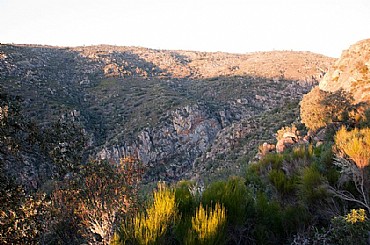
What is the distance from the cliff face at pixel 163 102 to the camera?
3161cm

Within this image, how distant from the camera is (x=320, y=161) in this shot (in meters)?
6.66

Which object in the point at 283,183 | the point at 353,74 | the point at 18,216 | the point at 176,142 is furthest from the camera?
the point at 176,142

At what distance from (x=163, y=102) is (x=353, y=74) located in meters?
24.3

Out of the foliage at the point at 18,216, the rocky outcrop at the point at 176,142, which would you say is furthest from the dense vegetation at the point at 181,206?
the rocky outcrop at the point at 176,142

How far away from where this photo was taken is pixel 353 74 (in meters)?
24.4

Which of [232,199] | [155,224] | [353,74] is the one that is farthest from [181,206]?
[353,74]

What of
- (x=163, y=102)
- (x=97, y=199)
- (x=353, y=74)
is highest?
(x=353, y=74)

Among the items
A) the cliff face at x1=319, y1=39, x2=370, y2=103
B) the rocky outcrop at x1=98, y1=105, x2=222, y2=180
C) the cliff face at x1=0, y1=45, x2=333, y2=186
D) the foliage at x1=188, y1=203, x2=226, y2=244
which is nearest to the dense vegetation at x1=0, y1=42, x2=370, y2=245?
the foliage at x1=188, y1=203, x2=226, y2=244

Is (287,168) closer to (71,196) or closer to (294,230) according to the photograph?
(294,230)

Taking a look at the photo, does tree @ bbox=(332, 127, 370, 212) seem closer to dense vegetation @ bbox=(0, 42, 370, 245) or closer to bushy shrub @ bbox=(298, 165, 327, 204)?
dense vegetation @ bbox=(0, 42, 370, 245)

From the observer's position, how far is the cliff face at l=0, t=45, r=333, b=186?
31.6 m

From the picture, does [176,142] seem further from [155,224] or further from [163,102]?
[155,224]

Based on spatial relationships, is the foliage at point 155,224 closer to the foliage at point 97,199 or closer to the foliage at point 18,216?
the foliage at point 97,199

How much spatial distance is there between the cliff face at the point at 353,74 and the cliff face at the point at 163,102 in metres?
4.77
